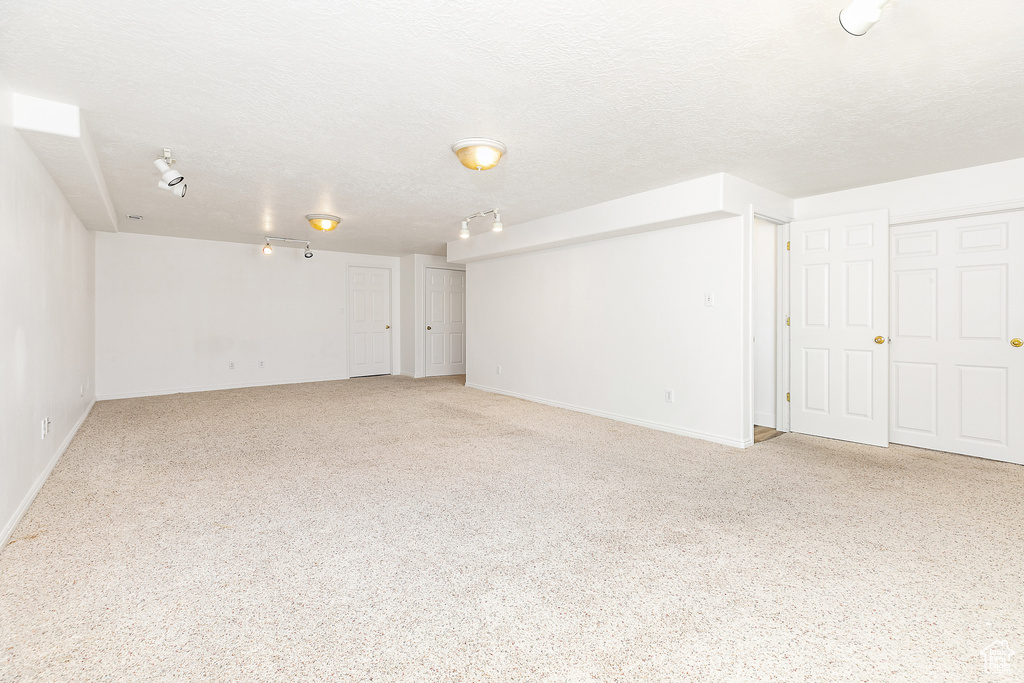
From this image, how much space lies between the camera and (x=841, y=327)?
4371 mm

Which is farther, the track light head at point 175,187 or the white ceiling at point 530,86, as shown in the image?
the track light head at point 175,187

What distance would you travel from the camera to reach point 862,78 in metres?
2.35

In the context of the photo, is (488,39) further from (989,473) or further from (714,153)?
(989,473)

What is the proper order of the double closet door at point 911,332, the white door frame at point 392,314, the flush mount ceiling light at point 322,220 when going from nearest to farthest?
the double closet door at point 911,332 < the flush mount ceiling light at point 322,220 < the white door frame at point 392,314

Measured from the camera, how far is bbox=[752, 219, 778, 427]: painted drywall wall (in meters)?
4.95

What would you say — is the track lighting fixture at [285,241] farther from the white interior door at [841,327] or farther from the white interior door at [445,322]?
the white interior door at [841,327]

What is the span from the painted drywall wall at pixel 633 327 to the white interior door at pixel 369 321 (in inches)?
109

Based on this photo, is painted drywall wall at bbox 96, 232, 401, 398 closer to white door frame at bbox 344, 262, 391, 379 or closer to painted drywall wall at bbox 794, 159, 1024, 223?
white door frame at bbox 344, 262, 391, 379

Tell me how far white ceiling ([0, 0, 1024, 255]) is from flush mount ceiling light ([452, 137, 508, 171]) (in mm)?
87

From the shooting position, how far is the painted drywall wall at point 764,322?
16.2 feet

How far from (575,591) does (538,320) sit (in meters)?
4.43

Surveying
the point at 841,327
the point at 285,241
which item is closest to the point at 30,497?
the point at 285,241

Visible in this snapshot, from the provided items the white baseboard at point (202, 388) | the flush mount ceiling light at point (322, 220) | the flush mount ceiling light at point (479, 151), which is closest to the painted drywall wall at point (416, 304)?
the white baseboard at point (202, 388)

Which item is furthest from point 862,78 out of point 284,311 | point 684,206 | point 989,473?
point 284,311
